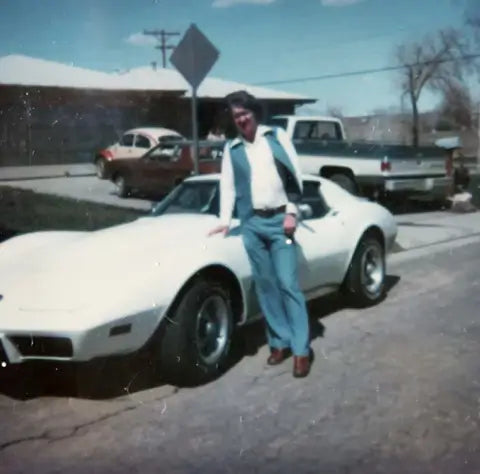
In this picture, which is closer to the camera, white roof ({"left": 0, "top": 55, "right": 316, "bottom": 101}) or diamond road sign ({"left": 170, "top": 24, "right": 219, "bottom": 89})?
diamond road sign ({"left": 170, "top": 24, "right": 219, "bottom": 89})

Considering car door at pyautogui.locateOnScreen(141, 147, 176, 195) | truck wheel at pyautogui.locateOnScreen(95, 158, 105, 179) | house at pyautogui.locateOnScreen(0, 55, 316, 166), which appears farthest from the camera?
house at pyautogui.locateOnScreen(0, 55, 316, 166)

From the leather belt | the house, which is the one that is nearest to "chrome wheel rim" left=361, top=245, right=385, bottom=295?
the leather belt

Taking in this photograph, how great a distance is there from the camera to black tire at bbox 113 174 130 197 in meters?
13.8

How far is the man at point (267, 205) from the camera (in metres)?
3.79

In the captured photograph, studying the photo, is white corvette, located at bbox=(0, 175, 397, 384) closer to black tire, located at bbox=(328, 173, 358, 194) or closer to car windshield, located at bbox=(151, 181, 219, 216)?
car windshield, located at bbox=(151, 181, 219, 216)

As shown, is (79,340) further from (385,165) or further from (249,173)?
(385,165)

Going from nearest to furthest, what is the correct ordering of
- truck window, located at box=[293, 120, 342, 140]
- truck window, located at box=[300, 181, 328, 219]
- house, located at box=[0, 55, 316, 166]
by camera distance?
1. truck window, located at box=[300, 181, 328, 219]
2. truck window, located at box=[293, 120, 342, 140]
3. house, located at box=[0, 55, 316, 166]

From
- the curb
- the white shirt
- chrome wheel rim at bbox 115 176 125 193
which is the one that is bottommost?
the curb

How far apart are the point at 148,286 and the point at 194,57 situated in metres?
3.11

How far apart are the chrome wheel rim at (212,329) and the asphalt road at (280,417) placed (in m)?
0.17

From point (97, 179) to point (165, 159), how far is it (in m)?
4.63

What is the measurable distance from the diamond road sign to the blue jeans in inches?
82.0

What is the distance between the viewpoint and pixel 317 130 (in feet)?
41.7

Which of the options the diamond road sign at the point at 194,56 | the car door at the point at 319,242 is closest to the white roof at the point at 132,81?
the diamond road sign at the point at 194,56
